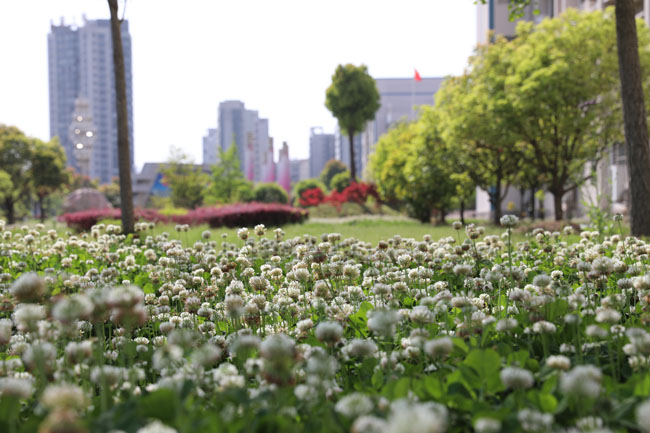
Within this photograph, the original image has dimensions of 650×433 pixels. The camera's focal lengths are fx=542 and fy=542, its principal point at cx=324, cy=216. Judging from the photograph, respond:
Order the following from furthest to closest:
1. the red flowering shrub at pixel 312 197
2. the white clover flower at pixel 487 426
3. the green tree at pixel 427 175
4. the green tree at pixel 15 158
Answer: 1. the green tree at pixel 15 158
2. the red flowering shrub at pixel 312 197
3. the green tree at pixel 427 175
4. the white clover flower at pixel 487 426

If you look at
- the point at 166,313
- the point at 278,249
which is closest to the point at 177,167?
the point at 278,249

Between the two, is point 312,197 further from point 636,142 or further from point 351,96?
point 636,142

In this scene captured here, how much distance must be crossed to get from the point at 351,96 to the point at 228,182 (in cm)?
1230

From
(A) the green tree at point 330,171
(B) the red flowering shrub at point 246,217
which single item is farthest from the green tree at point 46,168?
(A) the green tree at point 330,171

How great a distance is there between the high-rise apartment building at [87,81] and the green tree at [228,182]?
145224mm

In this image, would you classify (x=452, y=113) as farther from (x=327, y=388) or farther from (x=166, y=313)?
(x=327, y=388)

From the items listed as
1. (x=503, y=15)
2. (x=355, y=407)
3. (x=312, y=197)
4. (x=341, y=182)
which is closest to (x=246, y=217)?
(x=312, y=197)

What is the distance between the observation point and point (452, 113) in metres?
18.7

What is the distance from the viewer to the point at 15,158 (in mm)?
39938

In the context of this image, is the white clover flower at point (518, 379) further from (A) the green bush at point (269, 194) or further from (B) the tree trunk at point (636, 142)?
(A) the green bush at point (269, 194)

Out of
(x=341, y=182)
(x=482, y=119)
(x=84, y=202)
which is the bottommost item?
(x=84, y=202)

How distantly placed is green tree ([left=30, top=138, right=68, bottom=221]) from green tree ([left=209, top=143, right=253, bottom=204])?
13006 mm

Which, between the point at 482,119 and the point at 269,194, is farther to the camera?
the point at 269,194

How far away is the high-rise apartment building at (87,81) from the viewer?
17338cm
